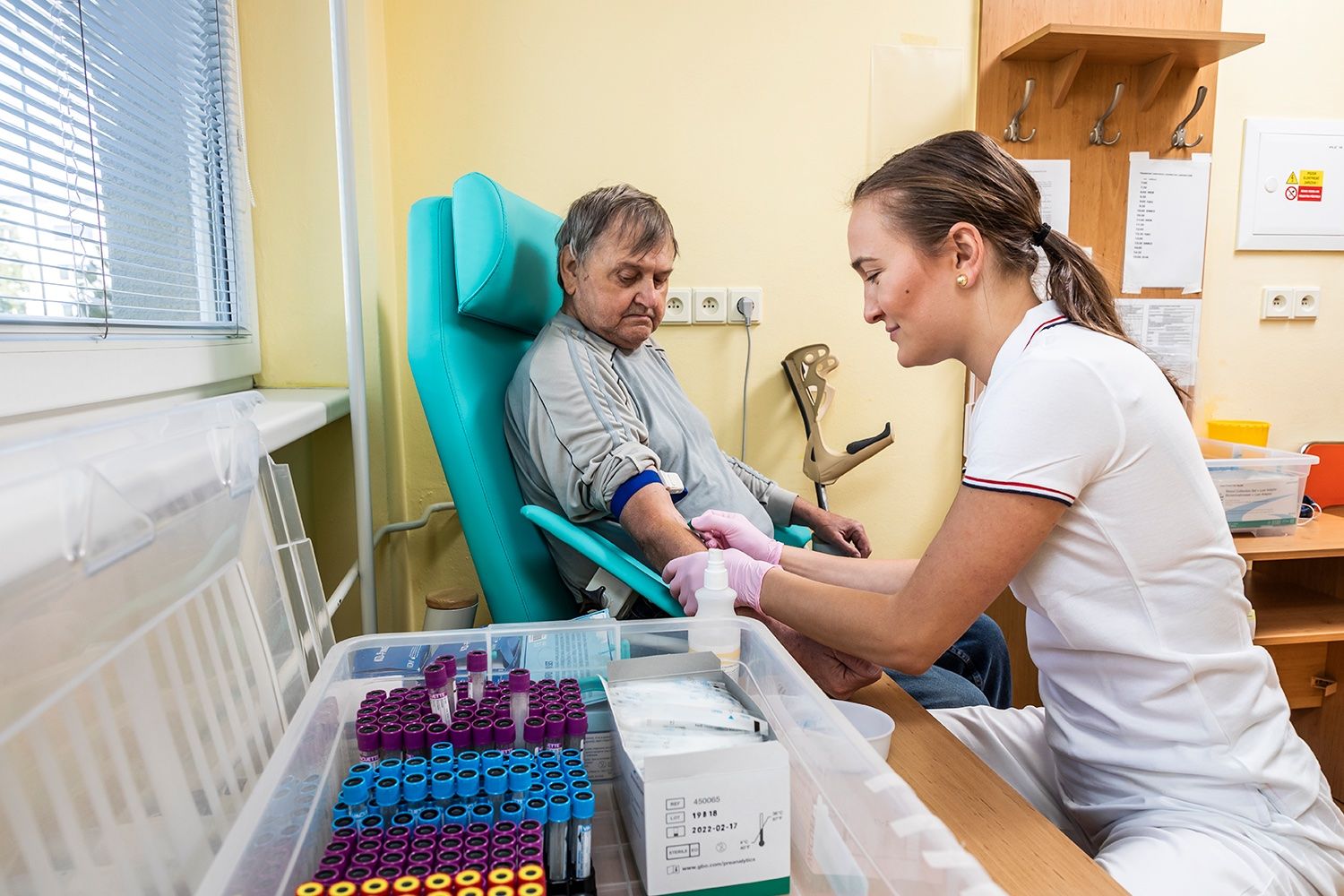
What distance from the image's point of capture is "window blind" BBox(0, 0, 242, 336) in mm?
931

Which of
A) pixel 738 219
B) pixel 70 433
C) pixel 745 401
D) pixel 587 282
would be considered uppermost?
pixel 738 219

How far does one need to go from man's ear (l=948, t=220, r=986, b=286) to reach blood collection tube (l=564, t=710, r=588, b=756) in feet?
2.46

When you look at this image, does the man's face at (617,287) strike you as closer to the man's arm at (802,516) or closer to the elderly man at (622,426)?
the elderly man at (622,426)

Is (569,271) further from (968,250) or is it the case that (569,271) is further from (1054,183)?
(1054,183)

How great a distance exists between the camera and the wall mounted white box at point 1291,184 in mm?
2459

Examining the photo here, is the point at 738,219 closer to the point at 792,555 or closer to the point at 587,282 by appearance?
the point at 587,282

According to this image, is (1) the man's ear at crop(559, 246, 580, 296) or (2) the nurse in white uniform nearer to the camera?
(2) the nurse in white uniform

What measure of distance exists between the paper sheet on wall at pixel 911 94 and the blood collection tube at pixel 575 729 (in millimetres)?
2002

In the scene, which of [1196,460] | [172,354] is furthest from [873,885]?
[172,354]

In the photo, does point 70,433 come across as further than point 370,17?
No

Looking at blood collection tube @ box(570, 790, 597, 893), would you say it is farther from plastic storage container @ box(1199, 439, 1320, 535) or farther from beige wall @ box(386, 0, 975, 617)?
plastic storage container @ box(1199, 439, 1320, 535)

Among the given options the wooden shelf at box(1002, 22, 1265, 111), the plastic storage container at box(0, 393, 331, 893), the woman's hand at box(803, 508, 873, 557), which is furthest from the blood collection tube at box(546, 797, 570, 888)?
the wooden shelf at box(1002, 22, 1265, 111)

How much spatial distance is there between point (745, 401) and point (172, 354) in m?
1.44

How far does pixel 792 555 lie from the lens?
54.5 inches
